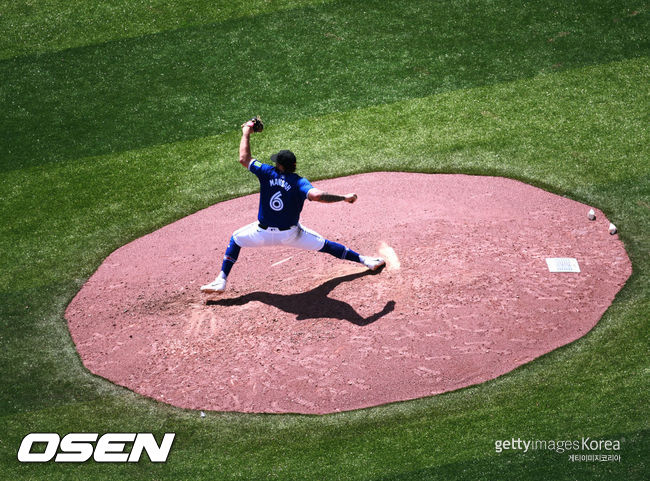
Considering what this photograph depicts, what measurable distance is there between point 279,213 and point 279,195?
0.23 metres

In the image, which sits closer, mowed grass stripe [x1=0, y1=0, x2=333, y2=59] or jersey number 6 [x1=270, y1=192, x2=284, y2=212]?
jersey number 6 [x1=270, y1=192, x2=284, y2=212]

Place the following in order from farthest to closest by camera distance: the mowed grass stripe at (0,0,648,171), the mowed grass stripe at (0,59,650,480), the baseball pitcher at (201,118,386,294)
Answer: the mowed grass stripe at (0,0,648,171) → the baseball pitcher at (201,118,386,294) → the mowed grass stripe at (0,59,650,480)

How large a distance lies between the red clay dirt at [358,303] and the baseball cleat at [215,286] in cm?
Result: 22

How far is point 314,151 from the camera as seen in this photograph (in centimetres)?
1290

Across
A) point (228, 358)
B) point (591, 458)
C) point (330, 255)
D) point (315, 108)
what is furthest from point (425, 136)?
point (591, 458)

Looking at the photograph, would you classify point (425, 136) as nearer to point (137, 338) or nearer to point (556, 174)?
point (556, 174)

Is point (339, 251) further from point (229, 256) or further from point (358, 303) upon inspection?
point (229, 256)

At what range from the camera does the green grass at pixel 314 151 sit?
795 centimetres

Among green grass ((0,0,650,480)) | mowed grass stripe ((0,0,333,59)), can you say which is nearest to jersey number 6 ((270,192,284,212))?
green grass ((0,0,650,480))

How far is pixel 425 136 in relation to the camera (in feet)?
42.4

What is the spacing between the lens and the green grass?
795cm

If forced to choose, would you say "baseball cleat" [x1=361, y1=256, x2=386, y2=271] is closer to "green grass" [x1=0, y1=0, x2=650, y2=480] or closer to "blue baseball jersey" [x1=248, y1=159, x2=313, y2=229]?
"blue baseball jersey" [x1=248, y1=159, x2=313, y2=229]

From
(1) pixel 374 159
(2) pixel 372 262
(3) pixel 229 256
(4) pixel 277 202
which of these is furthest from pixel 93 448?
(1) pixel 374 159

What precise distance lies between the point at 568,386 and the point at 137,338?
16.8ft
